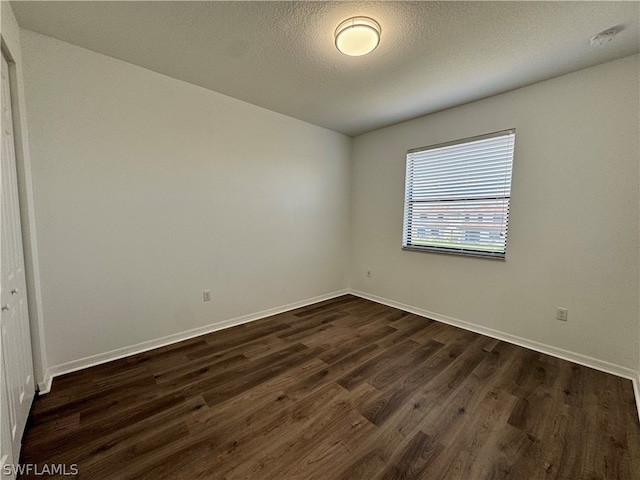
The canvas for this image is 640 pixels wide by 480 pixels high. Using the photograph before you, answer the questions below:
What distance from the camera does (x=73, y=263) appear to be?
2111 mm

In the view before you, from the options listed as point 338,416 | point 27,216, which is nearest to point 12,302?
point 27,216

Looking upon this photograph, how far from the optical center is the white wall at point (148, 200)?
2.02 metres

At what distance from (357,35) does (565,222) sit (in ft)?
8.13

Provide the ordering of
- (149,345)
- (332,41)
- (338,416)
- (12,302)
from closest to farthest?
(12,302) < (338,416) < (332,41) < (149,345)

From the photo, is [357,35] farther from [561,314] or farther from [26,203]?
[561,314]

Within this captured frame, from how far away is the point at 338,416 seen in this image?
1689 mm

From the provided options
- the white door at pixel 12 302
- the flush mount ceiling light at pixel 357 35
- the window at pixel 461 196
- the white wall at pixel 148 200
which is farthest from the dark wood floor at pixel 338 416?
the flush mount ceiling light at pixel 357 35

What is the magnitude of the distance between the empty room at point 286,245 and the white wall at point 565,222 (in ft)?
0.06

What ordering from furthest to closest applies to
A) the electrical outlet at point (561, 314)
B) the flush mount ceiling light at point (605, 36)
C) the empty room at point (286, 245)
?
the electrical outlet at point (561, 314) → the flush mount ceiling light at point (605, 36) → the empty room at point (286, 245)

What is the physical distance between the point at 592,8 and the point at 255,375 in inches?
136

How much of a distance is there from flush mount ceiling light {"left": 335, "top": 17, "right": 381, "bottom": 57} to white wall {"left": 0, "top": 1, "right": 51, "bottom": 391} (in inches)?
83.1

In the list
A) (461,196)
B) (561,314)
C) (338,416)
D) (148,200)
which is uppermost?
(461,196)

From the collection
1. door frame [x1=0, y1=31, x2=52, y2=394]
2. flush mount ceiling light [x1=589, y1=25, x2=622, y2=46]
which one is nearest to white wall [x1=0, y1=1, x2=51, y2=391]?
door frame [x1=0, y1=31, x2=52, y2=394]

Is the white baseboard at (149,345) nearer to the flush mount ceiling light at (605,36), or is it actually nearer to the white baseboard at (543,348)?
the white baseboard at (543,348)
